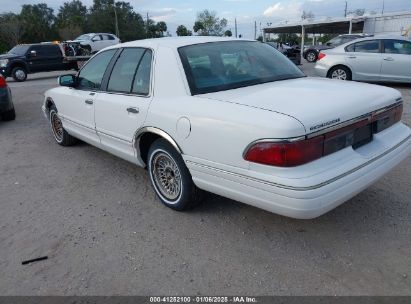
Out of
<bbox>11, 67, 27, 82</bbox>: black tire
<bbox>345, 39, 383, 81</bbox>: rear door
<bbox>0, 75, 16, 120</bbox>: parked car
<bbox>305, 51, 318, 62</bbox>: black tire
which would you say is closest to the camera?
<bbox>0, 75, 16, 120</bbox>: parked car

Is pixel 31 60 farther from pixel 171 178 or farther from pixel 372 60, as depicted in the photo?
pixel 171 178

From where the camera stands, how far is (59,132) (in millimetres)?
6113

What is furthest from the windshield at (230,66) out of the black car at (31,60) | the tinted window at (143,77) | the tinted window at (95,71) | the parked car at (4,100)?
the black car at (31,60)

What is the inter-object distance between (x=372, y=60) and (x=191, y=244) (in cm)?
948

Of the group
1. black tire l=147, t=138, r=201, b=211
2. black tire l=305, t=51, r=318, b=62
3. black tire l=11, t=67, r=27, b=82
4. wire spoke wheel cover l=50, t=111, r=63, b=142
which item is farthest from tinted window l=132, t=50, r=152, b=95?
black tire l=305, t=51, r=318, b=62

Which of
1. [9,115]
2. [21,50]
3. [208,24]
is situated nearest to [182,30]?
[208,24]

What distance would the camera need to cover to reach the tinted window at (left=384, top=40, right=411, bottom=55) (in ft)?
33.8

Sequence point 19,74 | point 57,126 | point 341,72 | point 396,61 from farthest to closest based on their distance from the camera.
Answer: point 19,74 → point 341,72 → point 396,61 → point 57,126

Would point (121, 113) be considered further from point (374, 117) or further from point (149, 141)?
point (374, 117)

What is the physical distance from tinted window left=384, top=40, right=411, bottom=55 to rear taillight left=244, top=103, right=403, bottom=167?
8.79 m

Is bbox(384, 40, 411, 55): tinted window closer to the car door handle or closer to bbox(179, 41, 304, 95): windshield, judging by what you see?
bbox(179, 41, 304, 95): windshield

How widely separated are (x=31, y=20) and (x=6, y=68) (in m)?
47.0

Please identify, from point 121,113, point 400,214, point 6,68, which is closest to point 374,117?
point 400,214

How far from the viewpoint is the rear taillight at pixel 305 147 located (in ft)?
8.20
